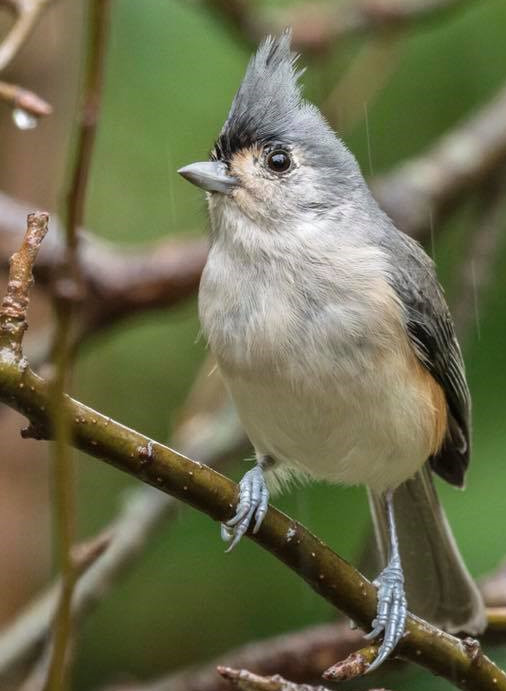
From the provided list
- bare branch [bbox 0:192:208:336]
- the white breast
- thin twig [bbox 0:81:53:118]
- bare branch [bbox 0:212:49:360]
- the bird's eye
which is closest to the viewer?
bare branch [bbox 0:212:49:360]

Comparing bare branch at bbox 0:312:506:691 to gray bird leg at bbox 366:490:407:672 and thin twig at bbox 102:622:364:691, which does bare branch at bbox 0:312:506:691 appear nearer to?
gray bird leg at bbox 366:490:407:672

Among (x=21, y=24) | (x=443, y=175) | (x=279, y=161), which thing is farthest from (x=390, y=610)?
(x=443, y=175)

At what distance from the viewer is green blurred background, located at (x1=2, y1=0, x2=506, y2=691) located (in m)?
4.17

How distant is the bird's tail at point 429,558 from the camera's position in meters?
3.07

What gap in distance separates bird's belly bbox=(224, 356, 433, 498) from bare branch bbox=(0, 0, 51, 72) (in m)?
0.94

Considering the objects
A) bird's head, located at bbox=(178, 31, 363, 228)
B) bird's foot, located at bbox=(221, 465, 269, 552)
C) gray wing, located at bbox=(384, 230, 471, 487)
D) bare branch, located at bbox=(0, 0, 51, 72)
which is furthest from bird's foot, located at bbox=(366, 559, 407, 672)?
bare branch, located at bbox=(0, 0, 51, 72)

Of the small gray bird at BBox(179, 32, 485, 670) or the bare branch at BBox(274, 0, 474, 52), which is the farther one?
the bare branch at BBox(274, 0, 474, 52)

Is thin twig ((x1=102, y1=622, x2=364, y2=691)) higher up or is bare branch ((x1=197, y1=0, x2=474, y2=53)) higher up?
bare branch ((x1=197, y1=0, x2=474, y2=53))

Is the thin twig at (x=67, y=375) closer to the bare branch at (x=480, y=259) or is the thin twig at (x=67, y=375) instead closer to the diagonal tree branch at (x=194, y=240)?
the diagonal tree branch at (x=194, y=240)

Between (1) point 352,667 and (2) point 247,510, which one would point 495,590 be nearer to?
(2) point 247,510

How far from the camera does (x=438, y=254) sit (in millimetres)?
5344

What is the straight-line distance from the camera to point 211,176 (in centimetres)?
287

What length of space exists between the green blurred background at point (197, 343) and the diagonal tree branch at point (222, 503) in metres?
1.58

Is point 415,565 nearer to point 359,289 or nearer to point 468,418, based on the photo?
point 468,418
